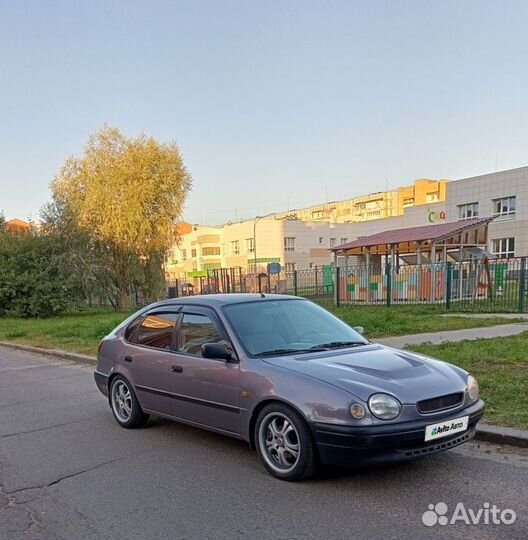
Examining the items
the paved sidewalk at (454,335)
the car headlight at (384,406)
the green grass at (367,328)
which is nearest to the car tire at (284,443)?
the car headlight at (384,406)

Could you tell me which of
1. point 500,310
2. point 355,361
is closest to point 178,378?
point 355,361

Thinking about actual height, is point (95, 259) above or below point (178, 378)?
above

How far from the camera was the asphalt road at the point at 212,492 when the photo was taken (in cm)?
343

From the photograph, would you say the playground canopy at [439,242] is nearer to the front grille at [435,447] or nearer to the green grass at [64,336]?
the green grass at [64,336]

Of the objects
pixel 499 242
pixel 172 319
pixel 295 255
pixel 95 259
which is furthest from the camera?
pixel 295 255

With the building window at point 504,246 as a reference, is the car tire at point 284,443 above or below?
below

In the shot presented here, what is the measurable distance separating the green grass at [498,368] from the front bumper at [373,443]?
180 centimetres

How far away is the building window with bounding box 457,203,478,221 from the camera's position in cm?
5188

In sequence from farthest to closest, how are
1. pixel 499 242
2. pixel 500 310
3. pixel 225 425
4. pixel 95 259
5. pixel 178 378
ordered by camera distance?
1. pixel 499 242
2. pixel 95 259
3. pixel 500 310
4. pixel 178 378
5. pixel 225 425

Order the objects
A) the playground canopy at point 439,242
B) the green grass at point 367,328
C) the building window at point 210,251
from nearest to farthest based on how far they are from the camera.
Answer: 1. the green grass at point 367,328
2. the playground canopy at point 439,242
3. the building window at point 210,251

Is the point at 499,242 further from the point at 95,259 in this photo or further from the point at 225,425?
the point at 225,425

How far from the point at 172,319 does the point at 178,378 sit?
72 centimetres

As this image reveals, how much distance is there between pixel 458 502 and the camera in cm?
370

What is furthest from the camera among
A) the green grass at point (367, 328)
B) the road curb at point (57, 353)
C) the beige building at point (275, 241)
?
the beige building at point (275, 241)
